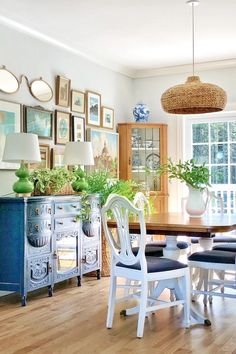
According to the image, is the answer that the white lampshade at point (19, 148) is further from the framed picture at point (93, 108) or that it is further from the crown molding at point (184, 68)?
the crown molding at point (184, 68)

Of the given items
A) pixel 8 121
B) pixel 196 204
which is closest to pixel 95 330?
pixel 196 204

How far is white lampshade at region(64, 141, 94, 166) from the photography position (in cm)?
489

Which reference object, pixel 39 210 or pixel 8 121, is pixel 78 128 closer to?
pixel 8 121

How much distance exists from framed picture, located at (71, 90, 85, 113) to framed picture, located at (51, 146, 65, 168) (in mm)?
570

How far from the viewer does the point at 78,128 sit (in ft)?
18.6

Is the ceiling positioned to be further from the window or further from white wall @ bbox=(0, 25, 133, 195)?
the window

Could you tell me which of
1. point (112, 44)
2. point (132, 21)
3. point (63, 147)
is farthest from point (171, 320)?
point (112, 44)

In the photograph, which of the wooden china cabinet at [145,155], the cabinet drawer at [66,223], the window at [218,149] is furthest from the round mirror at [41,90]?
the window at [218,149]

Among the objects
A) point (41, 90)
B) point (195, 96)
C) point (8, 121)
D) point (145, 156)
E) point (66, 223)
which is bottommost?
point (66, 223)

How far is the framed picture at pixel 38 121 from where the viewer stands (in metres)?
4.79

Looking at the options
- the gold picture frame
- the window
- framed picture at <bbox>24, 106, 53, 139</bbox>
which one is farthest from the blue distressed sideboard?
the window

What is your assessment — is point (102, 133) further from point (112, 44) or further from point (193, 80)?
point (193, 80)

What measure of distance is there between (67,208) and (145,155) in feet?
7.08

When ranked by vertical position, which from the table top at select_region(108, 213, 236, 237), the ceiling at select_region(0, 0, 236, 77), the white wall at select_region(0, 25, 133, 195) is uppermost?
the ceiling at select_region(0, 0, 236, 77)
